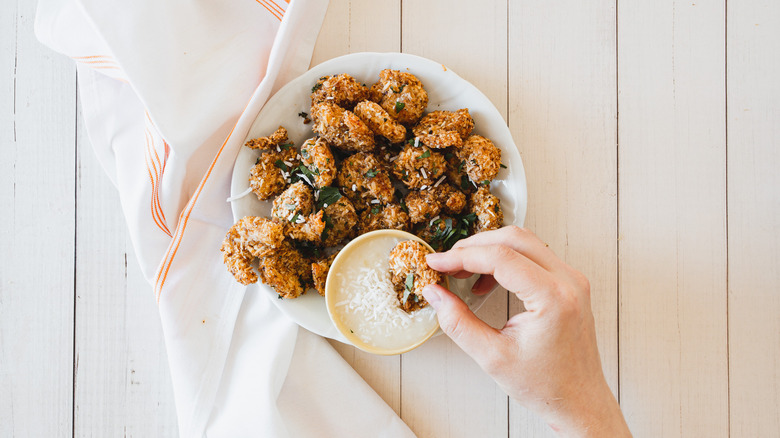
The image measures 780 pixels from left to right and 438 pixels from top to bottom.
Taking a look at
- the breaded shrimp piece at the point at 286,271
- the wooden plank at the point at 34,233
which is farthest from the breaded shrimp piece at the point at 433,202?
the wooden plank at the point at 34,233

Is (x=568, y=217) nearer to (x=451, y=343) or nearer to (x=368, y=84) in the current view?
(x=451, y=343)

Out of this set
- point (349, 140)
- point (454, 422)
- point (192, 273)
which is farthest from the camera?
point (454, 422)

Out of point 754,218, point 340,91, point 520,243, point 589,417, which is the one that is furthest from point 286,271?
point 754,218

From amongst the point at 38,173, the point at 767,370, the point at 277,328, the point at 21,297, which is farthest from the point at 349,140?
the point at 767,370

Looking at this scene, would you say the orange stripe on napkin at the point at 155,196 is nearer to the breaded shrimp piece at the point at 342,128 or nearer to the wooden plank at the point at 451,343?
the breaded shrimp piece at the point at 342,128

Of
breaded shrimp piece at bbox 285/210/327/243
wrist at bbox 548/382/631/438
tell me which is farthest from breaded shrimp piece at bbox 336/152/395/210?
wrist at bbox 548/382/631/438

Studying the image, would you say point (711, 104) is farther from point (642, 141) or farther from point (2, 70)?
point (2, 70)

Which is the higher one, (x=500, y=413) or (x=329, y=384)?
(x=329, y=384)
